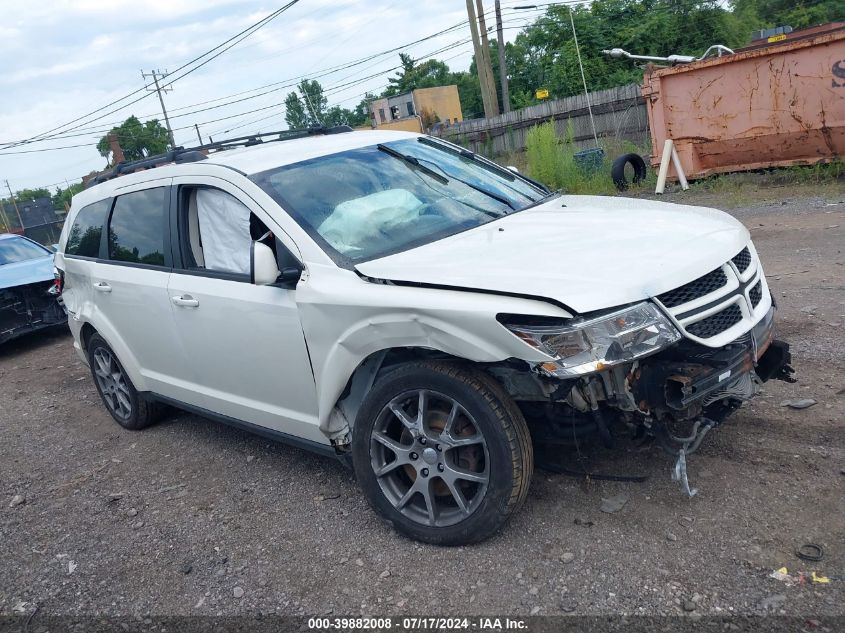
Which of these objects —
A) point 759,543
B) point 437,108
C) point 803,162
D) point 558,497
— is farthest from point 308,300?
point 437,108

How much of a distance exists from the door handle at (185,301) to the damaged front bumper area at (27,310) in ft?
19.2

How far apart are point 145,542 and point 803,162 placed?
10.8m

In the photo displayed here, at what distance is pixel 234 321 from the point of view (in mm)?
4023

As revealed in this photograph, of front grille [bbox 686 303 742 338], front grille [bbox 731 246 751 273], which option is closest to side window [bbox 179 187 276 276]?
front grille [bbox 686 303 742 338]

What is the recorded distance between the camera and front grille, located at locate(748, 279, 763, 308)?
3.42 metres

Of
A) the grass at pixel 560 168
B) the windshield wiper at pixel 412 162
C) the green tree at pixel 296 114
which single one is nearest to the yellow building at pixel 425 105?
the green tree at pixel 296 114

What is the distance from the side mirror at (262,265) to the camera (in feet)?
11.5

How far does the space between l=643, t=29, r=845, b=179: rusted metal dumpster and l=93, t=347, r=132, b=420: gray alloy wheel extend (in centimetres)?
1004

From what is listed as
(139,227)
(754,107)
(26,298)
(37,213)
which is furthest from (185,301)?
(37,213)

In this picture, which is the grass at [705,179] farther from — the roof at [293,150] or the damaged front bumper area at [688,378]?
the damaged front bumper area at [688,378]

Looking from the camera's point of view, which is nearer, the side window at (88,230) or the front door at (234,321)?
the front door at (234,321)

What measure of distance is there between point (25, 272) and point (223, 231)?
7003 millimetres

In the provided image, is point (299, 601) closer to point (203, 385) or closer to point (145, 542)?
point (145, 542)

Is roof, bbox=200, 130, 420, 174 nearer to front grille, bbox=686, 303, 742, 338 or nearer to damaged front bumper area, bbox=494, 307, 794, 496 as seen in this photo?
damaged front bumper area, bbox=494, 307, 794, 496
